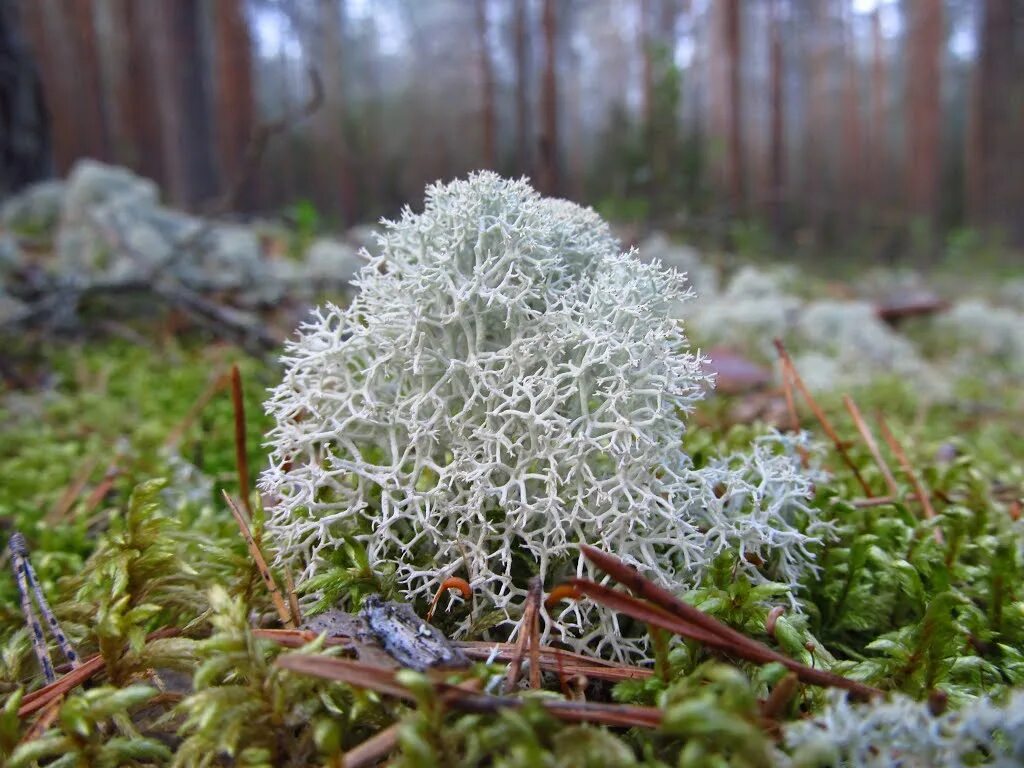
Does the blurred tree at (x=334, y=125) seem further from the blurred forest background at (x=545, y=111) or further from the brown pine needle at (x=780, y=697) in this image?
the brown pine needle at (x=780, y=697)

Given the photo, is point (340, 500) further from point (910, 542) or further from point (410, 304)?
point (910, 542)

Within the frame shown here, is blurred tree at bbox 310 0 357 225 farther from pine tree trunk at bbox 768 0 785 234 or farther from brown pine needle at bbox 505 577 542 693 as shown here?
brown pine needle at bbox 505 577 542 693

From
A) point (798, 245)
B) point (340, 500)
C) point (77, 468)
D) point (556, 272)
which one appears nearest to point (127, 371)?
point (77, 468)

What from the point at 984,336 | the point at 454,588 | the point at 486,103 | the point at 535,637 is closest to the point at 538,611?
the point at 535,637

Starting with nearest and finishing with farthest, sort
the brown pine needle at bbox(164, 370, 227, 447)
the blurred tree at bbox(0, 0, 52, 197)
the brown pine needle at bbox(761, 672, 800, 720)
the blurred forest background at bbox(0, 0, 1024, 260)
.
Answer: the brown pine needle at bbox(761, 672, 800, 720) < the brown pine needle at bbox(164, 370, 227, 447) < the blurred tree at bbox(0, 0, 52, 197) < the blurred forest background at bbox(0, 0, 1024, 260)

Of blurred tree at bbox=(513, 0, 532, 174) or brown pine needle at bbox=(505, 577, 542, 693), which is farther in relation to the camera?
blurred tree at bbox=(513, 0, 532, 174)

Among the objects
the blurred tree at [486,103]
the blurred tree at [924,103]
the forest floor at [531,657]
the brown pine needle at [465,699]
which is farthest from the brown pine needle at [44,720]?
the blurred tree at [924,103]

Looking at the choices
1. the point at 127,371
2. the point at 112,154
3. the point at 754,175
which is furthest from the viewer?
the point at 754,175

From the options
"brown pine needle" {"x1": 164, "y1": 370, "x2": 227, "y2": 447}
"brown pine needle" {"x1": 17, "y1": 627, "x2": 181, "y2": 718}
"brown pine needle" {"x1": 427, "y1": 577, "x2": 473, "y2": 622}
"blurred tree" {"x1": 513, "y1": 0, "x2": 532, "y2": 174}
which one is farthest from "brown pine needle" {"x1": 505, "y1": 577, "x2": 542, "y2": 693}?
"blurred tree" {"x1": 513, "y1": 0, "x2": 532, "y2": 174}
